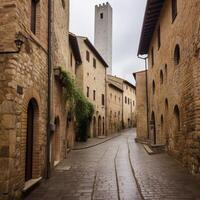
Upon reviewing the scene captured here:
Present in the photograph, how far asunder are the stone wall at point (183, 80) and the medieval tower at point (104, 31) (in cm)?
3541

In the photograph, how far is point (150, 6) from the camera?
13914mm

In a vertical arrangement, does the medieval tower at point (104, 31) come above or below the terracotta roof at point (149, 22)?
above

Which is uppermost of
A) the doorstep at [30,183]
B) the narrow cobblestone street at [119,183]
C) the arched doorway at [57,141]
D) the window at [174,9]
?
the window at [174,9]

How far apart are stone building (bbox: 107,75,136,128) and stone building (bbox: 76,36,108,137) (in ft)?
31.9

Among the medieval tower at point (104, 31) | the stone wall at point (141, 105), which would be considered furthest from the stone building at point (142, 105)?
the medieval tower at point (104, 31)

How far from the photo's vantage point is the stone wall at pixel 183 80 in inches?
320

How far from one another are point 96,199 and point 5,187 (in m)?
2.13

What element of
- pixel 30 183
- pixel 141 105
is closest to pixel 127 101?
pixel 141 105

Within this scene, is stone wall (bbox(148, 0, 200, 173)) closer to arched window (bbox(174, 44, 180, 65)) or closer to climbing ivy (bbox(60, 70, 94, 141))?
arched window (bbox(174, 44, 180, 65))

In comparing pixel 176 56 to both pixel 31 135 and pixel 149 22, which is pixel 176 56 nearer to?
pixel 149 22

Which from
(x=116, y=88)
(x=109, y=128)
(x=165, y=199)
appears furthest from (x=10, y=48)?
(x=116, y=88)

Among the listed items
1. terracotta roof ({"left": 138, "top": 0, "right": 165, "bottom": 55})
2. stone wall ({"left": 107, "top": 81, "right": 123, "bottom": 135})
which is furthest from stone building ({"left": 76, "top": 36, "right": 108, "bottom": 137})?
terracotta roof ({"left": 138, "top": 0, "right": 165, "bottom": 55})

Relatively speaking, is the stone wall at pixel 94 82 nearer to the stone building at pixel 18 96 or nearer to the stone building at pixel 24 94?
the stone building at pixel 24 94

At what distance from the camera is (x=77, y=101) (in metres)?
14.9
